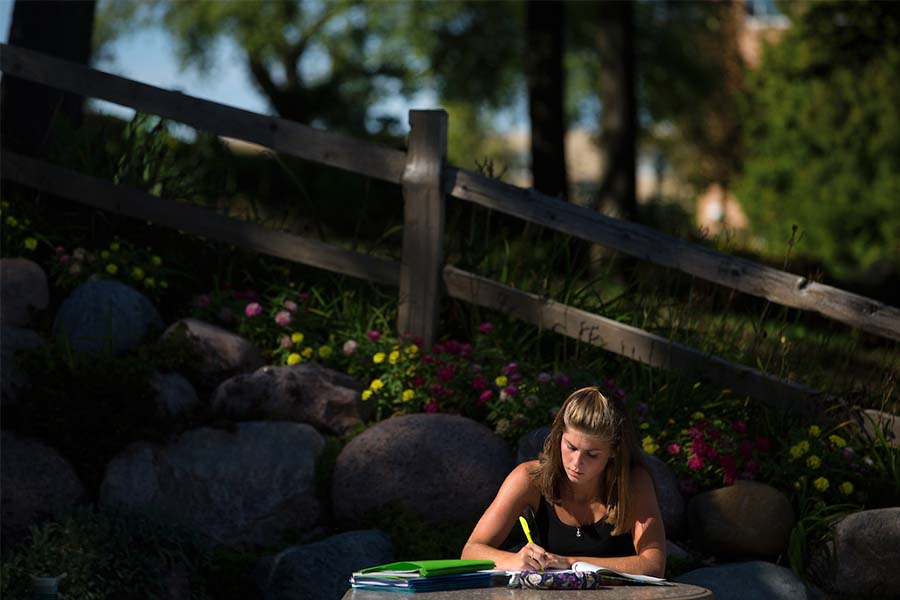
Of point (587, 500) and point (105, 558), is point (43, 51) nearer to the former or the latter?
point (105, 558)

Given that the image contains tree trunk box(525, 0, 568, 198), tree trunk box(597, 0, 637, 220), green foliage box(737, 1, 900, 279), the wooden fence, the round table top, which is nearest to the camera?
the round table top

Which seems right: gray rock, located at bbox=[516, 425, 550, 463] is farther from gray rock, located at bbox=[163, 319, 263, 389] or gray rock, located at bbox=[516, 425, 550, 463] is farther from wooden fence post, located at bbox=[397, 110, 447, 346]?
gray rock, located at bbox=[163, 319, 263, 389]

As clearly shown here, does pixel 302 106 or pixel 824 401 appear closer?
pixel 824 401

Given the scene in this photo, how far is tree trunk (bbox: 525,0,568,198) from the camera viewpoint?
13.2m

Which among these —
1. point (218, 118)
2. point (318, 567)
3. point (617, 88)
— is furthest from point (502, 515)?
point (617, 88)

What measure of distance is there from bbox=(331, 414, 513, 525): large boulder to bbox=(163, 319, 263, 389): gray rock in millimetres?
1138

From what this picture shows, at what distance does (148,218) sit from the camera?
8.05 metres

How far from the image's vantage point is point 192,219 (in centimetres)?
798

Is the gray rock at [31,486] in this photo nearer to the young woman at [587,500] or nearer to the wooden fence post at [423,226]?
the wooden fence post at [423,226]

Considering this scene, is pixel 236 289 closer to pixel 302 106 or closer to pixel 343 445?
pixel 343 445

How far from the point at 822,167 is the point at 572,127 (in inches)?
332

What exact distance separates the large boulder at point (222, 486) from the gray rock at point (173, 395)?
203 millimetres

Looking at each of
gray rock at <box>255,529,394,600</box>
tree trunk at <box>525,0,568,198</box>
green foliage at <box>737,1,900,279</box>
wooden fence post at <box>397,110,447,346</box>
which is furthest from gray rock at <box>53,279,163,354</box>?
green foliage at <box>737,1,900,279</box>

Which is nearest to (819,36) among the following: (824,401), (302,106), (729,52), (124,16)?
(824,401)
